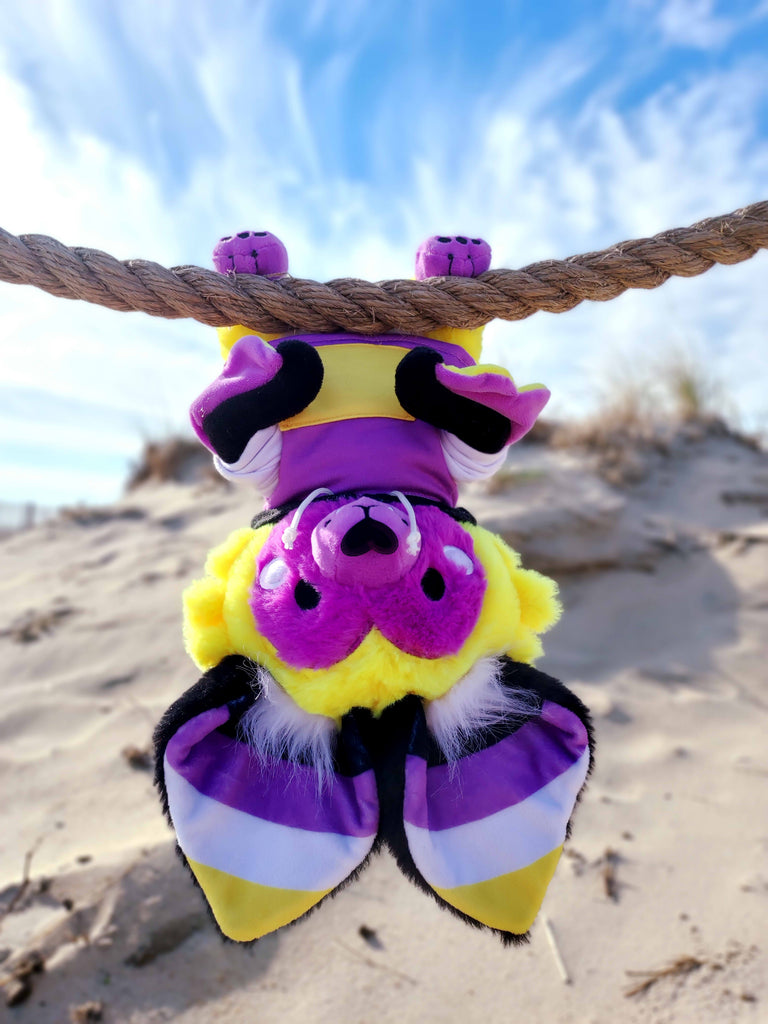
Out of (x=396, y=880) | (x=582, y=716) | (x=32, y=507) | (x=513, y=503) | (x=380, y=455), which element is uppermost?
(x=380, y=455)

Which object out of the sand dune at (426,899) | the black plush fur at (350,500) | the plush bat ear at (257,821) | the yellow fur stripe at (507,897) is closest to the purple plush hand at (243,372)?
the black plush fur at (350,500)

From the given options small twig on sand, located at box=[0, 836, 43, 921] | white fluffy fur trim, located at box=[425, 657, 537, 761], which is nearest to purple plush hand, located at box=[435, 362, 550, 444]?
white fluffy fur trim, located at box=[425, 657, 537, 761]

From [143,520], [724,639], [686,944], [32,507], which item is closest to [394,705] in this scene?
[686,944]

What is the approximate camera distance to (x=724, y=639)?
3.02 meters

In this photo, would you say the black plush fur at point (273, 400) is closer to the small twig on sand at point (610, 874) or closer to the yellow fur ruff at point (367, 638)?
the yellow fur ruff at point (367, 638)

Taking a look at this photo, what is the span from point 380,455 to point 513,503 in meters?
2.85

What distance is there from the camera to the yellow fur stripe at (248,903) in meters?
0.80

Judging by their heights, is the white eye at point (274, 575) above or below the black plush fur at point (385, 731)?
above

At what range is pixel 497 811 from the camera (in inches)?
32.7

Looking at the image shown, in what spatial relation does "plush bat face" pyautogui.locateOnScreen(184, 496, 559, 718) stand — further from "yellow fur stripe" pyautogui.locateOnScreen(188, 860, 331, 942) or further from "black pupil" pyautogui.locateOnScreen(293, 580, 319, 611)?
"yellow fur stripe" pyautogui.locateOnScreen(188, 860, 331, 942)

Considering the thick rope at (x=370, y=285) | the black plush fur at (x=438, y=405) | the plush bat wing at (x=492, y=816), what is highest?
the thick rope at (x=370, y=285)

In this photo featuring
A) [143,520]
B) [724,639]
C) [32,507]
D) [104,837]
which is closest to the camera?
[104,837]

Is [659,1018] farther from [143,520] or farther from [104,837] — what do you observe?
[143,520]

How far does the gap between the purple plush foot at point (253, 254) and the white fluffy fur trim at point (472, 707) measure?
25.0 inches
